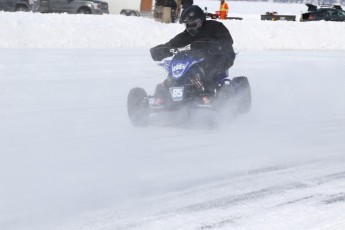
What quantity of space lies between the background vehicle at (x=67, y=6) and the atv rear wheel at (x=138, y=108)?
25.2m

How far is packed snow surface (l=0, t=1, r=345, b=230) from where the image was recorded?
486 cm

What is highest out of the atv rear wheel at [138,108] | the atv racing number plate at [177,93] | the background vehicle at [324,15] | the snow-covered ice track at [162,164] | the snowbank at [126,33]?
the background vehicle at [324,15]

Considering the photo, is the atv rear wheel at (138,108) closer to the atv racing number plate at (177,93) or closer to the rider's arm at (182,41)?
the atv racing number plate at (177,93)

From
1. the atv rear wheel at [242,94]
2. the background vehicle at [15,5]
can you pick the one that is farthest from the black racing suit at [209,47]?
the background vehicle at [15,5]

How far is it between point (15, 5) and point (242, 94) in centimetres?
2456

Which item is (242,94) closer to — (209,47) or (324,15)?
(209,47)

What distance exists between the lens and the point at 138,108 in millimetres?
8945

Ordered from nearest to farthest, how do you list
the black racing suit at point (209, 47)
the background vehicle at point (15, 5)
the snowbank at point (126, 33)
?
the black racing suit at point (209, 47), the snowbank at point (126, 33), the background vehicle at point (15, 5)

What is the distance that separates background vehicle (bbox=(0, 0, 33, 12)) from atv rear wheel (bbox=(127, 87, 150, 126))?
24.3 metres

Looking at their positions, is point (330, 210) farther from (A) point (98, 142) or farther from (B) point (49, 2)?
(B) point (49, 2)

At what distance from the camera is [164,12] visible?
25.3 m

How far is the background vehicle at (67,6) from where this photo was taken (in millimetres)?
33656

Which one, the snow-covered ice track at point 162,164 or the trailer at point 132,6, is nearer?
the snow-covered ice track at point 162,164

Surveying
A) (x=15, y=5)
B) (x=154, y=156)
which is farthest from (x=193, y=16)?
(x=15, y=5)
